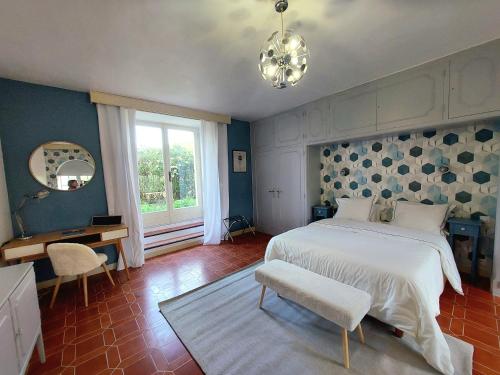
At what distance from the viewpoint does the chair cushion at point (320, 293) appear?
4.43ft

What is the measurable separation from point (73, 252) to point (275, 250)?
2070 millimetres

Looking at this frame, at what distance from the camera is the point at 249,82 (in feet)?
8.31

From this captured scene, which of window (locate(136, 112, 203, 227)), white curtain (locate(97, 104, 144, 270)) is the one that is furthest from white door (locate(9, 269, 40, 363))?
window (locate(136, 112, 203, 227))

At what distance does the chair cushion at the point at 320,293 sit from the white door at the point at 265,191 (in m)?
2.33

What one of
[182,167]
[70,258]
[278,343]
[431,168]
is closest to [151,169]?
[182,167]

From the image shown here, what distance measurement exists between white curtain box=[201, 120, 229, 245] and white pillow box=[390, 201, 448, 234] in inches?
108

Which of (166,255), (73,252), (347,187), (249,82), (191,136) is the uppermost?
(249,82)

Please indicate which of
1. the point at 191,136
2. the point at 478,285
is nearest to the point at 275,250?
the point at 478,285

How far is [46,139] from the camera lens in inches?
97.8

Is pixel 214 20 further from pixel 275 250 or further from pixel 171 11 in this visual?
pixel 275 250

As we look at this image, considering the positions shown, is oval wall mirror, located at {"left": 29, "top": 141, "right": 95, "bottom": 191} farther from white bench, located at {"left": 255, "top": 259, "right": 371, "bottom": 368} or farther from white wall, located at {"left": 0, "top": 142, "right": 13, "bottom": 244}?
white bench, located at {"left": 255, "top": 259, "right": 371, "bottom": 368}

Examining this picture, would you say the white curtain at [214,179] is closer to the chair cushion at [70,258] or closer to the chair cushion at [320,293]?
the chair cushion at [70,258]

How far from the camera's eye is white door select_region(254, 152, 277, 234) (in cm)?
414

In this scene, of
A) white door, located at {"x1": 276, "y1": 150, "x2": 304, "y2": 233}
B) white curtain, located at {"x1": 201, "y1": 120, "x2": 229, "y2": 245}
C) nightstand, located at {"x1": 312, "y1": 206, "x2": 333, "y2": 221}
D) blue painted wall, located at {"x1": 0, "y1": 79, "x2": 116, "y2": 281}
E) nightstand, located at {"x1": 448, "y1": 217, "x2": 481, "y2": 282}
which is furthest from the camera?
white curtain, located at {"x1": 201, "y1": 120, "x2": 229, "y2": 245}
